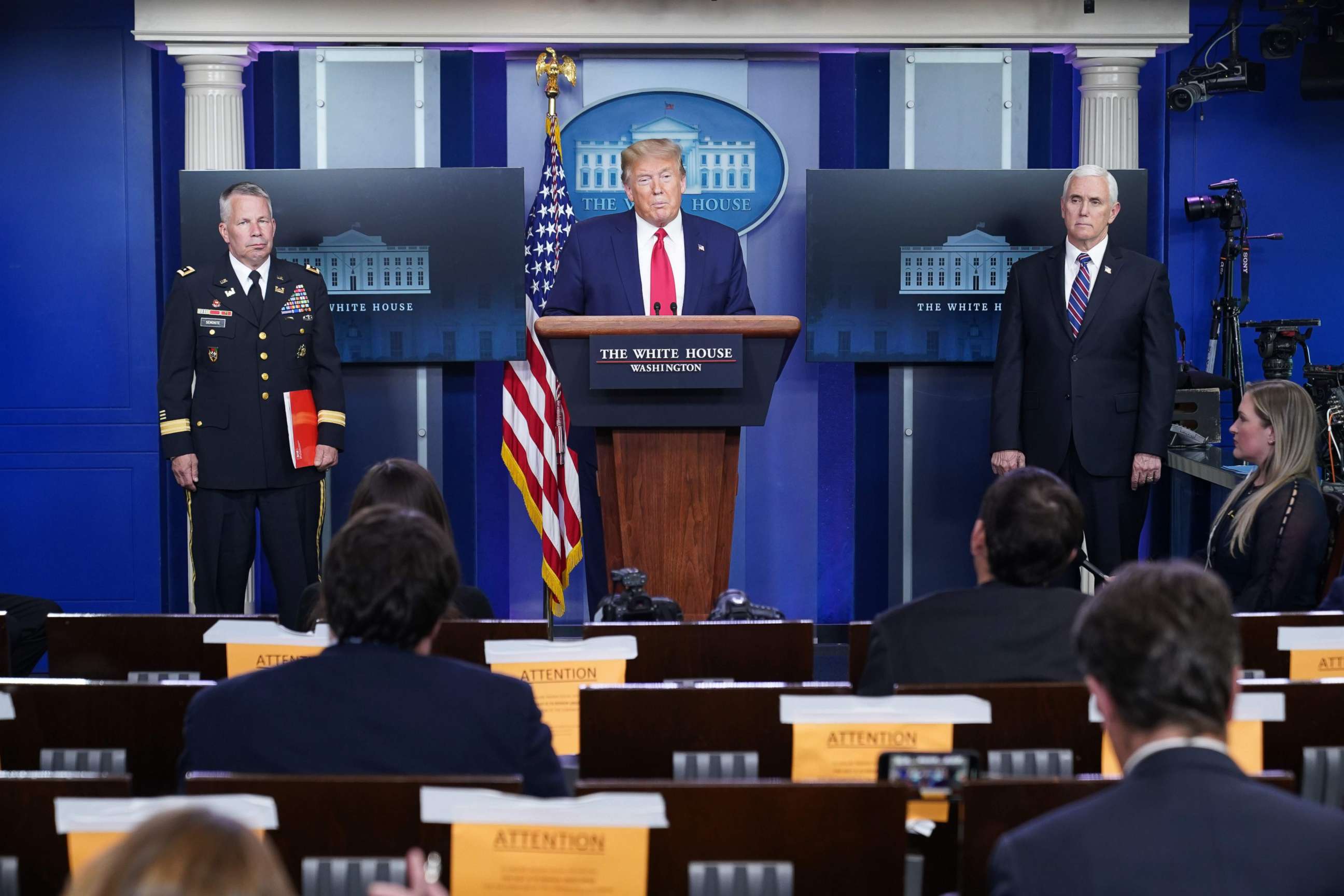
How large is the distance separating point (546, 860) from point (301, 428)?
3.73 m

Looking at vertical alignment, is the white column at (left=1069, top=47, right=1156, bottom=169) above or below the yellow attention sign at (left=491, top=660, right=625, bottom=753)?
above

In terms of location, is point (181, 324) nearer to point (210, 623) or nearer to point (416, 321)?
point (416, 321)

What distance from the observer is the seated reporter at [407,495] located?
122 inches

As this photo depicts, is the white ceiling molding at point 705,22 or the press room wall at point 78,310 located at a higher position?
the white ceiling molding at point 705,22

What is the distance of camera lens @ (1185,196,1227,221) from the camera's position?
20.7ft

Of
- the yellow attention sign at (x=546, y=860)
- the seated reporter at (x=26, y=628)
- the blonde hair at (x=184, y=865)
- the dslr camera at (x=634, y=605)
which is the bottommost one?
the seated reporter at (x=26, y=628)

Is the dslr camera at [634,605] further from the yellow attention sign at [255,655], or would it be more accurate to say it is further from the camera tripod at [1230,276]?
the camera tripod at [1230,276]

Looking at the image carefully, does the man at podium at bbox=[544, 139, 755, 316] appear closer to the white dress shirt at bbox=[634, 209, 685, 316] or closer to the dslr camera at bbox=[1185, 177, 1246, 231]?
the white dress shirt at bbox=[634, 209, 685, 316]

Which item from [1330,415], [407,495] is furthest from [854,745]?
[1330,415]

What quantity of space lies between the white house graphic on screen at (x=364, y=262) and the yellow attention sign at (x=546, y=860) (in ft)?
14.6

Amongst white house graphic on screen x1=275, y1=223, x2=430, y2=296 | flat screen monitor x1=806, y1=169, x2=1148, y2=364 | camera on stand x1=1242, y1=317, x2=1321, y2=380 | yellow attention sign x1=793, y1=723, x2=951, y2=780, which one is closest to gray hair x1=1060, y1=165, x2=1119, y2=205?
flat screen monitor x1=806, y1=169, x2=1148, y2=364

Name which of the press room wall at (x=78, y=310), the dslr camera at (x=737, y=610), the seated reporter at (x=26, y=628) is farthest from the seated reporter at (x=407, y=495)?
the press room wall at (x=78, y=310)

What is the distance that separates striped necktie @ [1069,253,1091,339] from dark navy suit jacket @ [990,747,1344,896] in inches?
155

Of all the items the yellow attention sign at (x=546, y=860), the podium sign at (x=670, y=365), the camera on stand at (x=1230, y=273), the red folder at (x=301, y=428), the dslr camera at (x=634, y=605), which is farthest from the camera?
the camera on stand at (x=1230, y=273)
